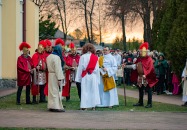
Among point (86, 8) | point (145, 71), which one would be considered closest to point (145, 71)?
point (145, 71)

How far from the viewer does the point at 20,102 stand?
1761cm

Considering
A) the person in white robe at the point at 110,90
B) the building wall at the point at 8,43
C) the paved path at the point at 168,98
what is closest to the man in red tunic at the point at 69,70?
the person in white robe at the point at 110,90

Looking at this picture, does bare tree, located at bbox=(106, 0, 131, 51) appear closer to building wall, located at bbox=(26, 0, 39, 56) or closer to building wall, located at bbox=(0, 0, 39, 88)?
building wall, located at bbox=(26, 0, 39, 56)

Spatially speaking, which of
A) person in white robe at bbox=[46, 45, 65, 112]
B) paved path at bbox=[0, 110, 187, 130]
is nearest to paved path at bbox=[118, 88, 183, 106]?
paved path at bbox=[0, 110, 187, 130]

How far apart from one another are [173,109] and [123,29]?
1262 inches

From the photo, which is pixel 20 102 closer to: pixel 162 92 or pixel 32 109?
pixel 32 109

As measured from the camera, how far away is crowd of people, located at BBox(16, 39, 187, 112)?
598 inches

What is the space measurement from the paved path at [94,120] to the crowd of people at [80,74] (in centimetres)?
99

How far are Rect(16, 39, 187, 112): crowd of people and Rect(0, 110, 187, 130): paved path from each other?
39.0 inches

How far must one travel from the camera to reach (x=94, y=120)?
12914 mm

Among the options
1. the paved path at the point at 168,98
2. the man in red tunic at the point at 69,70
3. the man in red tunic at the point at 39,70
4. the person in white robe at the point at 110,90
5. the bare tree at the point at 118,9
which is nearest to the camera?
the person in white robe at the point at 110,90

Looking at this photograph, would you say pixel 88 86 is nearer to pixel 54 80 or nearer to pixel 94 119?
pixel 54 80

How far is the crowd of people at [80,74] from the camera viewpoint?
1518 centimetres

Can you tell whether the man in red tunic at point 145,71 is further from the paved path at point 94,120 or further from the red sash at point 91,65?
the paved path at point 94,120
